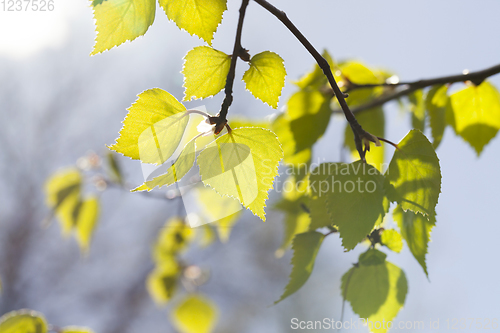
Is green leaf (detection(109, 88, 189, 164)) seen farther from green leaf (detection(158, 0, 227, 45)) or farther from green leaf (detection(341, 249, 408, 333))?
green leaf (detection(341, 249, 408, 333))

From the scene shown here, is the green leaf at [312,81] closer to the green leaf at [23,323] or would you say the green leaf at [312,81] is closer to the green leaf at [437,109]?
the green leaf at [437,109]

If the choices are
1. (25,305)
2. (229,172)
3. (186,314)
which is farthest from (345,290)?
(25,305)

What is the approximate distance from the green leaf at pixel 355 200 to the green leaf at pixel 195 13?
137 millimetres

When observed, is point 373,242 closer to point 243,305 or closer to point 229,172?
point 229,172

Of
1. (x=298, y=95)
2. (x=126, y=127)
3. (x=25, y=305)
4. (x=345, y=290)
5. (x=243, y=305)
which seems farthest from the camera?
(x=243, y=305)

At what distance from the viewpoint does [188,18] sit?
19cm

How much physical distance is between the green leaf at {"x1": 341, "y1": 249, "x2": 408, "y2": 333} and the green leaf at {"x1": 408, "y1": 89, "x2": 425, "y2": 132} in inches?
8.9

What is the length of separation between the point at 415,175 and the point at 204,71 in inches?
6.0

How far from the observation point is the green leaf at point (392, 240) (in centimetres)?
26

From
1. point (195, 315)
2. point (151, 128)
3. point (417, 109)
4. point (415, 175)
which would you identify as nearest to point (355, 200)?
point (415, 175)

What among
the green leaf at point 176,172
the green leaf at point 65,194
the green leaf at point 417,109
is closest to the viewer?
the green leaf at point 176,172

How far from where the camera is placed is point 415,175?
21 centimetres

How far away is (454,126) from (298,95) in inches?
8.0

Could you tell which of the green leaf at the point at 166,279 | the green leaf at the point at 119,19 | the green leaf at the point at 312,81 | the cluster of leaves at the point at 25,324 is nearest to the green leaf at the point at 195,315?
the green leaf at the point at 166,279
